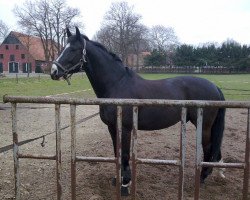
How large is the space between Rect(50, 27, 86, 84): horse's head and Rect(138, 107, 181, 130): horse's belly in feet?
4.03

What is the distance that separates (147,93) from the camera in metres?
4.89

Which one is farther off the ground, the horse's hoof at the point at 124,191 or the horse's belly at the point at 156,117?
the horse's belly at the point at 156,117

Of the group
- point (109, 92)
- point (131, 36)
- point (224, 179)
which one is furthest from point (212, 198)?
point (131, 36)

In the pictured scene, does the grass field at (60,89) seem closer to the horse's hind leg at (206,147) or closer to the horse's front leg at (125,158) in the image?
the horse's hind leg at (206,147)

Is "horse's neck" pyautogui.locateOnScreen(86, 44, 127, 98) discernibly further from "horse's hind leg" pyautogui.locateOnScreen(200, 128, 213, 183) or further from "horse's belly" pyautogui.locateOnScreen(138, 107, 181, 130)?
"horse's hind leg" pyautogui.locateOnScreen(200, 128, 213, 183)

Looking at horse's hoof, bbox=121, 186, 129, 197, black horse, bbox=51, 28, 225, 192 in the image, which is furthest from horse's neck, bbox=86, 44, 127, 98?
horse's hoof, bbox=121, 186, 129, 197

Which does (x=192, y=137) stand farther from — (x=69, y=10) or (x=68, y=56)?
(x=69, y=10)

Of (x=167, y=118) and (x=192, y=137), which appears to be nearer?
(x=167, y=118)

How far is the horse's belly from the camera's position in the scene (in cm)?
481

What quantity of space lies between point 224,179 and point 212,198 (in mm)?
794

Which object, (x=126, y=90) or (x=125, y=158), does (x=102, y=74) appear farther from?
(x=125, y=158)

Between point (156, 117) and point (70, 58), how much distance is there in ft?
5.26

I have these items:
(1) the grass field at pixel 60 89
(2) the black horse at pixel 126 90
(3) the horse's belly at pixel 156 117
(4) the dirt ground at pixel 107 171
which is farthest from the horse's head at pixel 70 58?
(1) the grass field at pixel 60 89

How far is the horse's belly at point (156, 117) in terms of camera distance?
481cm
